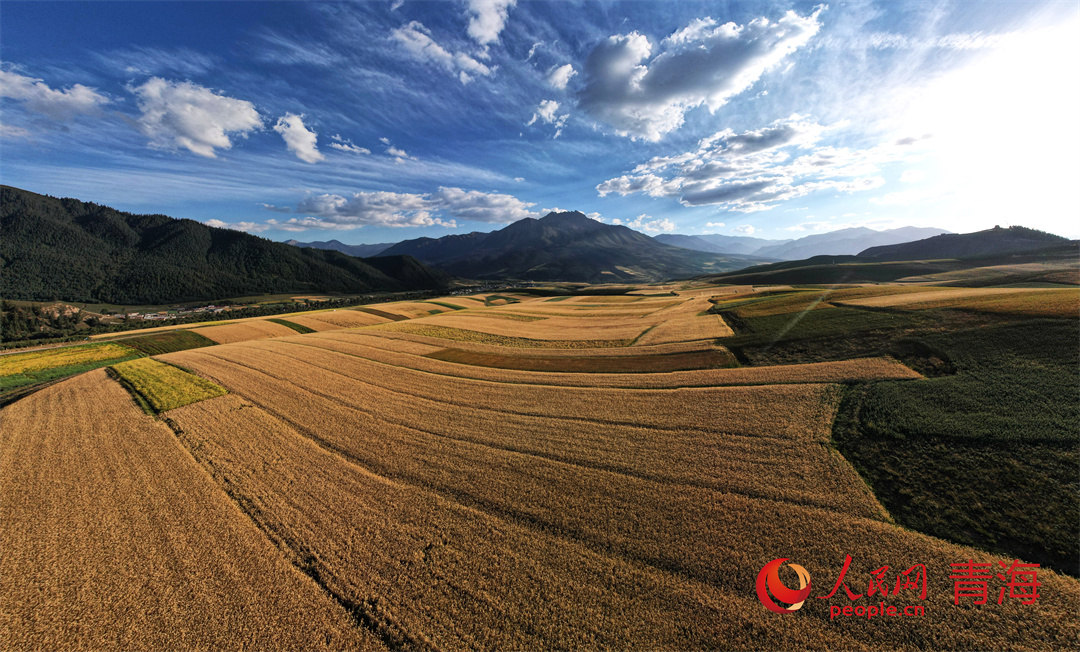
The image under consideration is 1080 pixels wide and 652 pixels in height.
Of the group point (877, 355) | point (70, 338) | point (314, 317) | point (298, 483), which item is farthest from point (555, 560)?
point (70, 338)

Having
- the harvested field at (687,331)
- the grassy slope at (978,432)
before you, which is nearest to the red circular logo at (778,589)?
the grassy slope at (978,432)

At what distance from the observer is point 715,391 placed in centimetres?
2388

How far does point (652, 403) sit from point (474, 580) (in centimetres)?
1616

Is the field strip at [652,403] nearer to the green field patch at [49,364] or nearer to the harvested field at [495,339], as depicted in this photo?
the harvested field at [495,339]

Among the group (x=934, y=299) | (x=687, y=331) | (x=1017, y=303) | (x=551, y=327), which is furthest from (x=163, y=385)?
(x=934, y=299)

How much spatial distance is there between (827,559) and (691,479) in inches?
197

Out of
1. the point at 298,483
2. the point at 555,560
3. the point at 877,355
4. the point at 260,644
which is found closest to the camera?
the point at 260,644

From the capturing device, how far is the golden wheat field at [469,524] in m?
9.42

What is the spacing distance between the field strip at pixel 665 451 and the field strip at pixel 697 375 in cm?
490

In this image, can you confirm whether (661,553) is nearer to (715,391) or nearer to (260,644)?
(260,644)

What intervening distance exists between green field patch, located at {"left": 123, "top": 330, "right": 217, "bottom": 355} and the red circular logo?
7305 centimetres

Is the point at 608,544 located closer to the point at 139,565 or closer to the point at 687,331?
the point at 139,565

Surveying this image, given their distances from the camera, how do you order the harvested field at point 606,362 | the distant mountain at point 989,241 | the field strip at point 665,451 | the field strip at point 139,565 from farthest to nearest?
1. the distant mountain at point 989,241
2. the harvested field at point 606,362
3. the field strip at point 665,451
4. the field strip at point 139,565

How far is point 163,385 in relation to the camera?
30.6 m
